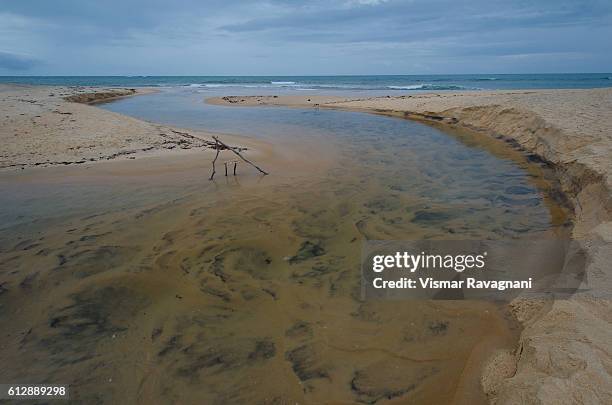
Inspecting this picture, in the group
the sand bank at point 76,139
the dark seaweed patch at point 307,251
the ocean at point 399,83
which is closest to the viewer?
the dark seaweed patch at point 307,251

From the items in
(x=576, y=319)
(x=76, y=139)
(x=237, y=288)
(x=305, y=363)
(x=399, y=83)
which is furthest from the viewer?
(x=399, y=83)

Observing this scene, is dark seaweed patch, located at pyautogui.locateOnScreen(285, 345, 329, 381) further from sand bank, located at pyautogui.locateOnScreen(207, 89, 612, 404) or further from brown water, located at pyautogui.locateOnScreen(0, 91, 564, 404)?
sand bank, located at pyautogui.locateOnScreen(207, 89, 612, 404)

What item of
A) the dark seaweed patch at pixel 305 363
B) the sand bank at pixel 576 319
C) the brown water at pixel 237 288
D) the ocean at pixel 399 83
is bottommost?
the dark seaweed patch at pixel 305 363

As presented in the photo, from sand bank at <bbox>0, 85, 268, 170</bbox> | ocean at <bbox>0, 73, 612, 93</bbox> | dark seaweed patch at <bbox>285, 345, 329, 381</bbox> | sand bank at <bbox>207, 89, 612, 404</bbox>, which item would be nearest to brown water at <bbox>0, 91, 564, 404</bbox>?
dark seaweed patch at <bbox>285, 345, 329, 381</bbox>

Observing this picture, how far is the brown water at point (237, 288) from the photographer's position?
3.28 meters

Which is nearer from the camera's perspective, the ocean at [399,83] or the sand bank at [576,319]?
the sand bank at [576,319]

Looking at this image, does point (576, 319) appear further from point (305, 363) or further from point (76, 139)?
point (76, 139)

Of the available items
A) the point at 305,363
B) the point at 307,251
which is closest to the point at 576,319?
the point at 305,363

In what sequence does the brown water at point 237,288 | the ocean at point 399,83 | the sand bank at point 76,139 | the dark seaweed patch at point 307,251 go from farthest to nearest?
the ocean at point 399,83
the sand bank at point 76,139
the dark seaweed patch at point 307,251
the brown water at point 237,288

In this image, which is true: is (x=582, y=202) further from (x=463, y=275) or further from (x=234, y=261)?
(x=234, y=261)

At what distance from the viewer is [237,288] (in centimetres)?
455

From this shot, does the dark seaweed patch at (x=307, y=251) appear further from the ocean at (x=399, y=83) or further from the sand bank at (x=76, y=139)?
the ocean at (x=399, y=83)

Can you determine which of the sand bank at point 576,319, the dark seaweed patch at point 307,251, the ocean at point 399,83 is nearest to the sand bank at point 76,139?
the dark seaweed patch at point 307,251

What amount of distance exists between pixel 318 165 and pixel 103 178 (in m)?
5.73
